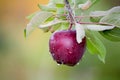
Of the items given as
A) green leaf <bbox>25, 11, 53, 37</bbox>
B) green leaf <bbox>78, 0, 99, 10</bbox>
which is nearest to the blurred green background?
green leaf <bbox>78, 0, 99, 10</bbox>

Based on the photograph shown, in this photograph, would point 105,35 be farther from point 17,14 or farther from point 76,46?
point 17,14

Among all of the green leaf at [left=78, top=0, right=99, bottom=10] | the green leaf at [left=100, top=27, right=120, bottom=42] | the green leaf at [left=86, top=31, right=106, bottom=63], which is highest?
the green leaf at [left=78, top=0, right=99, bottom=10]

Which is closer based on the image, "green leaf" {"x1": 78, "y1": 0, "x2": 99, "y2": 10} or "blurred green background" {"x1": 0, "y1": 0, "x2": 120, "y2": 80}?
"green leaf" {"x1": 78, "y1": 0, "x2": 99, "y2": 10}

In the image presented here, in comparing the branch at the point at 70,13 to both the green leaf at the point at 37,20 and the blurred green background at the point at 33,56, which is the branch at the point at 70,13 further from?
the blurred green background at the point at 33,56

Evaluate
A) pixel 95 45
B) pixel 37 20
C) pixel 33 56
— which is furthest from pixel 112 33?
pixel 33 56

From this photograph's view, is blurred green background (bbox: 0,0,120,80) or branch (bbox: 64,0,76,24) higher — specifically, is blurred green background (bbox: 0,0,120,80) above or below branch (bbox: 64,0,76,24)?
below

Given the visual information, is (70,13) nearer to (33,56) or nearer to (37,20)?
(37,20)

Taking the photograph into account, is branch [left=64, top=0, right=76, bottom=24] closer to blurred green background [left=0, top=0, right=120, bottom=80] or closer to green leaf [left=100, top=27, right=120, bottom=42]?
green leaf [left=100, top=27, right=120, bottom=42]
